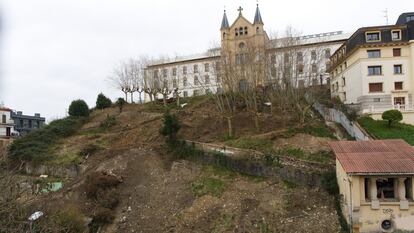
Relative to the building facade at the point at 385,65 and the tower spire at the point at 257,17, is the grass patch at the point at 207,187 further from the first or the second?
the tower spire at the point at 257,17

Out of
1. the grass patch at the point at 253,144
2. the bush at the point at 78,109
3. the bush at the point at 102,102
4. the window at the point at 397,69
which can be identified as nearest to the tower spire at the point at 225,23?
the bush at the point at 102,102

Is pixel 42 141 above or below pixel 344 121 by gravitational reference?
below

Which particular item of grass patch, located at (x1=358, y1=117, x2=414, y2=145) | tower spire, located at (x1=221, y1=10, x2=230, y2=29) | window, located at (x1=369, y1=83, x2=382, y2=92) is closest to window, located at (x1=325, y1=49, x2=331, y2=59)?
tower spire, located at (x1=221, y1=10, x2=230, y2=29)

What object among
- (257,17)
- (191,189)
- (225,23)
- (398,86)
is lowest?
(191,189)

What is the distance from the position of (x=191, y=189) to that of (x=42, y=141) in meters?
21.5

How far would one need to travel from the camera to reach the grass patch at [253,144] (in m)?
32.0

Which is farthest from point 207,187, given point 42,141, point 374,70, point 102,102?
point 102,102

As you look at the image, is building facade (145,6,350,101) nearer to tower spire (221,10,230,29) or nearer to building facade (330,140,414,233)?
tower spire (221,10,230,29)

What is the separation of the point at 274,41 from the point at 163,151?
50.6ft

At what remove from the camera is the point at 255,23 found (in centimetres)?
6500

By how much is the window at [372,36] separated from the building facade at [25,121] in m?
58.0

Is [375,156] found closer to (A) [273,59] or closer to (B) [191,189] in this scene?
(B) [191,189]

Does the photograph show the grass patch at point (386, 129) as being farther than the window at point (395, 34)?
No

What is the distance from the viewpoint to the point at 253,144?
3297cm
